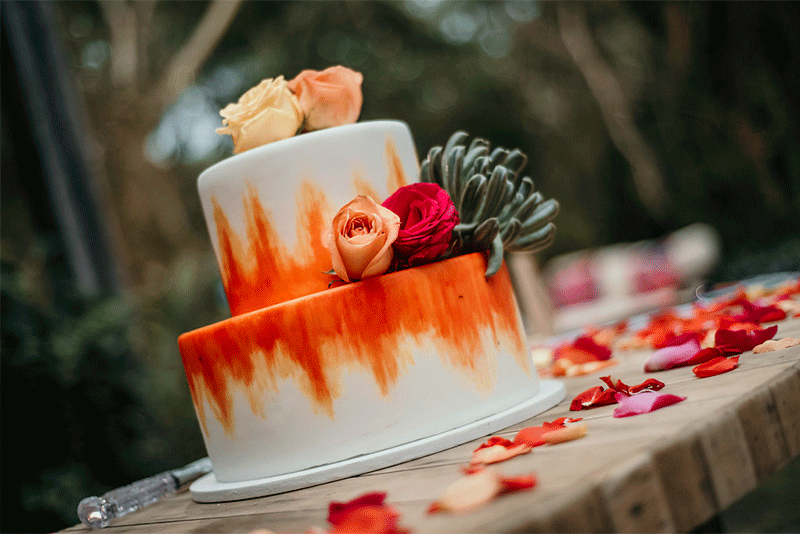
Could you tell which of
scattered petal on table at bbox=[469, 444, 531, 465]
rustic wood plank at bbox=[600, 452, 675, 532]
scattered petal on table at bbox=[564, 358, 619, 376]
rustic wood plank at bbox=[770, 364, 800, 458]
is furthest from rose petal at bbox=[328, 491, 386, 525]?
scattered petal on table at bbox=[564, 358, 619, 376]

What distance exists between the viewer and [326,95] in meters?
1.19

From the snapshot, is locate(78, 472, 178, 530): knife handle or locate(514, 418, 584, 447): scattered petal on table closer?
locate(514, 418, 584, 447): scattered petal on table

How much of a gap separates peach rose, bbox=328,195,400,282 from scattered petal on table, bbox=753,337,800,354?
610 mm

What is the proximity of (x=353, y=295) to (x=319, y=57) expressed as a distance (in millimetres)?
Answer: 6206

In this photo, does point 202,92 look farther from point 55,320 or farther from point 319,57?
point 55,320

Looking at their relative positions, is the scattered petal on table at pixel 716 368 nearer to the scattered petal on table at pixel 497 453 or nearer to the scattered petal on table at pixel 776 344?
the scattered petal on table at pixel 776 344

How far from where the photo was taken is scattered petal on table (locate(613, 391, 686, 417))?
2.79ft

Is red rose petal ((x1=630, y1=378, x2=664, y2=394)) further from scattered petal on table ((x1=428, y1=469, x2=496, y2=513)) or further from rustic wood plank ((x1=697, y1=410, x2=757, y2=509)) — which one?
scattered petal on table ((x1=428, y1=469, x2=496, y2=513))

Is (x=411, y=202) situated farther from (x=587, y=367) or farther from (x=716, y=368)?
(x=587, y=367)

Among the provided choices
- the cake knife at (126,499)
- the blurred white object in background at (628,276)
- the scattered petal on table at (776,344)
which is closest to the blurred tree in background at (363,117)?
the blurred white object in background at (628,276)

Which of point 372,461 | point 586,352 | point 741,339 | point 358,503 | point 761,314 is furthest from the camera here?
point 586,352

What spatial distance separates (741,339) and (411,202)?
1.98ft

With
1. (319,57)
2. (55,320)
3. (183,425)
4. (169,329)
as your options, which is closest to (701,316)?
(55,320)

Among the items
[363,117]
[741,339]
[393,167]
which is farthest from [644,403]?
[363,117]
